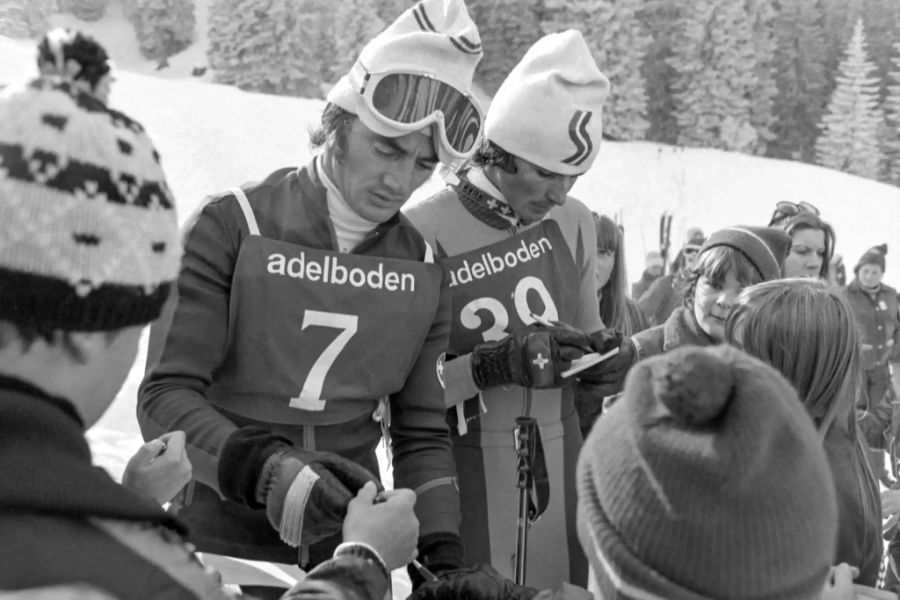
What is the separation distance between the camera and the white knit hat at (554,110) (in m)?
3.17

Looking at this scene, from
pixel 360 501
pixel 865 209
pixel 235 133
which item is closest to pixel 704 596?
pixel 360 501

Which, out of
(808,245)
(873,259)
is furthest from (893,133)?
(808,245)


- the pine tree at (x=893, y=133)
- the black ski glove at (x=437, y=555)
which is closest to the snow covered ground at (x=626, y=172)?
the pine tree at (x=893, y=133)

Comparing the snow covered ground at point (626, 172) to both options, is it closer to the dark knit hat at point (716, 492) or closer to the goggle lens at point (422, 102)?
the goggle lens at point (422, 102)

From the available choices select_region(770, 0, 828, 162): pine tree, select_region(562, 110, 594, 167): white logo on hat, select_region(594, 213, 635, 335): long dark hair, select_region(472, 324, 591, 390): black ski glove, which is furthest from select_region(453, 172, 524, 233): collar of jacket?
select_region(770, 0, 828, 162): pine tree

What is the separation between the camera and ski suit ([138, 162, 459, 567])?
2232 mm

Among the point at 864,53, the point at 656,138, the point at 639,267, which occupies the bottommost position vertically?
the point at 639,267

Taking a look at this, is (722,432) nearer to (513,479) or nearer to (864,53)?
(513,479)

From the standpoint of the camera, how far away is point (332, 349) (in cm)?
235

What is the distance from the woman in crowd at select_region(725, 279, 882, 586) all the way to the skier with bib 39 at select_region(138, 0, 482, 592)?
88 cm

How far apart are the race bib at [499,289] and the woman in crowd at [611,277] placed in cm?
133

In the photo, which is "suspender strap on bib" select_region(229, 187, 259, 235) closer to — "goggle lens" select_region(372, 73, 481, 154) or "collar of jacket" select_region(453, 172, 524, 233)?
"goggle lens" select_region(372, 73, 481, 154)

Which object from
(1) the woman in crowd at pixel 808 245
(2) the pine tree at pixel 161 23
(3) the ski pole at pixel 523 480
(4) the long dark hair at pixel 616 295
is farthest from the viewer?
(2) the pine tree at pixel 161 23

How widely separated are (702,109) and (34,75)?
129ft
